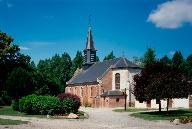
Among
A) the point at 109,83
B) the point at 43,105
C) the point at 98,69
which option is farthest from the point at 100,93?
the point at 43,105

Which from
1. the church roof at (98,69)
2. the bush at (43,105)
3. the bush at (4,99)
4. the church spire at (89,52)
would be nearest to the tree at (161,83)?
the bush at (43,105)

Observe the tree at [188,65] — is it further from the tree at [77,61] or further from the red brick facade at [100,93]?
the red brick facade at [100,93]

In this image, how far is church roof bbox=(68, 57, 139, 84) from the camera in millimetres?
65956

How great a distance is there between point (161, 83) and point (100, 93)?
3022 cm

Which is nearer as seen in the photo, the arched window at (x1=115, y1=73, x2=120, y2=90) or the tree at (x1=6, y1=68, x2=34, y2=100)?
the tree at (x1=6, y1=68, x2=34, y2=100)

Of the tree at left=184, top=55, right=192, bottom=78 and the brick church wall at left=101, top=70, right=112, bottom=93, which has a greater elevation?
the tree at left=184, top=55, right=192, bottom=78

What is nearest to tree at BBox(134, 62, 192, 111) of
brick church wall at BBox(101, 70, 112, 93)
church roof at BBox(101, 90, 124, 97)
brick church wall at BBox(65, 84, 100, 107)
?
church roof at BBox(101, 90, 124, 97)

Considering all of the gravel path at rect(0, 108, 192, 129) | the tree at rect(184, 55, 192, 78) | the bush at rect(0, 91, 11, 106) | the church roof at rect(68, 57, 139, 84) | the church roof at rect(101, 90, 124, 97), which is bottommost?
the gravel path at rect(0, 108, 192, 129)

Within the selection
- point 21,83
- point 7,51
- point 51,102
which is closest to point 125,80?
point 7,51

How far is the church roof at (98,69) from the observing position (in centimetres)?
6596

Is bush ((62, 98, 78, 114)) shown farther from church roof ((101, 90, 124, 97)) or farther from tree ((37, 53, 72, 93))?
tree ((37, 53, 72, 93))

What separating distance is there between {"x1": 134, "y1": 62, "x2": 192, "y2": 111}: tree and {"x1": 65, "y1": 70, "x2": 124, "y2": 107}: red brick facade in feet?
76.3

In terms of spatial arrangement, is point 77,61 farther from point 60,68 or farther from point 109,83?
point 109,83

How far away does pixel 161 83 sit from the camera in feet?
121
